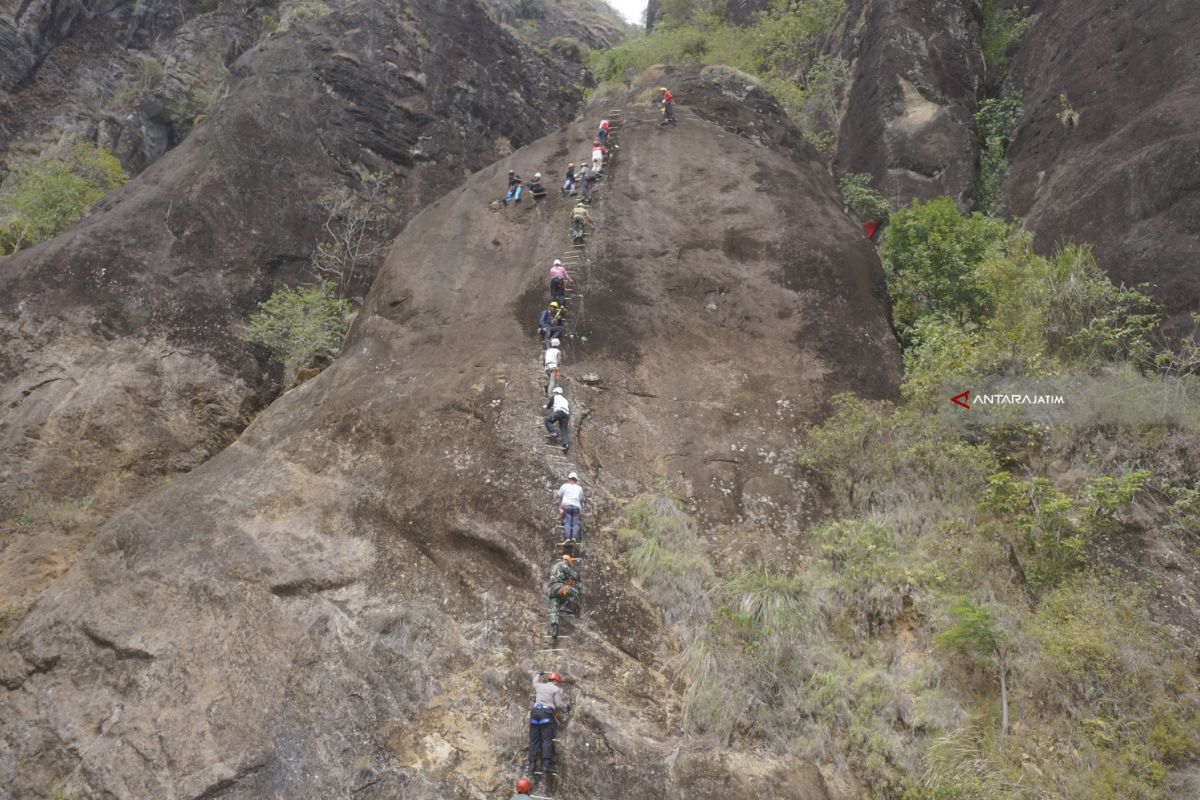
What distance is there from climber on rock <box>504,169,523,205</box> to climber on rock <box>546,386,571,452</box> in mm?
8409

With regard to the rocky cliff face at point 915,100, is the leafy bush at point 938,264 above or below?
below

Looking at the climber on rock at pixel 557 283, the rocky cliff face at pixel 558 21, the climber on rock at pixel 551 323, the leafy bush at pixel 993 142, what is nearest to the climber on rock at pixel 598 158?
the climber on rock at pixel 557 283

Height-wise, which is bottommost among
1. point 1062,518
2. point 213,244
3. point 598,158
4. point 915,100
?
point 1062,518

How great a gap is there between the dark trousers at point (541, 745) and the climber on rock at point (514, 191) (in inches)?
560

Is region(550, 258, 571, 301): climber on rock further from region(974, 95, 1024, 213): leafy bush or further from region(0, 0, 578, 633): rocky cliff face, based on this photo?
region(974, 95, 1024, 213): leafy bush

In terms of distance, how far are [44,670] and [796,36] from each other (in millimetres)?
39403

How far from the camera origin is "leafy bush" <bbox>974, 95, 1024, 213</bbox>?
79.9 feet

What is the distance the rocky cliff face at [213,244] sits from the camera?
17.2 m

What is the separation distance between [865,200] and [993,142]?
16.9ft

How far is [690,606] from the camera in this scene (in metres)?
11.0

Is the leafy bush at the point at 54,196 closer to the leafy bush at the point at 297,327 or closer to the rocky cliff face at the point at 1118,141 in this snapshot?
the leafy bush at the point at 297,327

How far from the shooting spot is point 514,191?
19.9 meters

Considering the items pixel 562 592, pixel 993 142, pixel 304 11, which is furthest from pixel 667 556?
pixel 304 11

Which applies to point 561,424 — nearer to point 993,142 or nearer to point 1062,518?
point 1062,518
